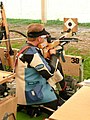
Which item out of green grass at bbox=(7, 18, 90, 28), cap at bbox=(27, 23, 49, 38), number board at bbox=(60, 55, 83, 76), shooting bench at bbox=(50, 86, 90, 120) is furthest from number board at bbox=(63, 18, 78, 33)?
green grass at bbox=(7, 18, 90, 28)

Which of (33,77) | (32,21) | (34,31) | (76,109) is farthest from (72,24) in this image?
(32,21)

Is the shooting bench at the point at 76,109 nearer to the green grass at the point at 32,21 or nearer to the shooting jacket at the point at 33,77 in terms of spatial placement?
the shooting jacket at the point at 33,77

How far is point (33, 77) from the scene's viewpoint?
2.64 meters

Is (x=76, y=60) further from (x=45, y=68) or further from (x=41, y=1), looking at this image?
(x=41, y=1)

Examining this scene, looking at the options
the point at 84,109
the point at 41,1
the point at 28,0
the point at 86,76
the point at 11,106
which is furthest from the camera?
the point at 28,0

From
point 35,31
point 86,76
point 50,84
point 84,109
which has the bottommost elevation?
point 86,76

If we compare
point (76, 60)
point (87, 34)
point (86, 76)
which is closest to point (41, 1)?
point (87, 34)

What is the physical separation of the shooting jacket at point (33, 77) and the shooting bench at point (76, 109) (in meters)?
0.77

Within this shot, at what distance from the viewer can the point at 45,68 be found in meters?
2.55

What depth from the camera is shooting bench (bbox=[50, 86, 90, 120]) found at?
1550 mm

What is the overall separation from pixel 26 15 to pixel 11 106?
6.49 m

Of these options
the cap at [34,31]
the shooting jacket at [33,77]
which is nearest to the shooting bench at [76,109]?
the shooting jacket at [33,77]

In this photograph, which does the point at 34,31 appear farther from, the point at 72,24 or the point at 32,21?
the point at 32,21

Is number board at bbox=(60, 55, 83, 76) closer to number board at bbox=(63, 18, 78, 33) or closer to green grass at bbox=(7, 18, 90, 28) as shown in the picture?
number board at bbox=(63, 18, 78, 33)
